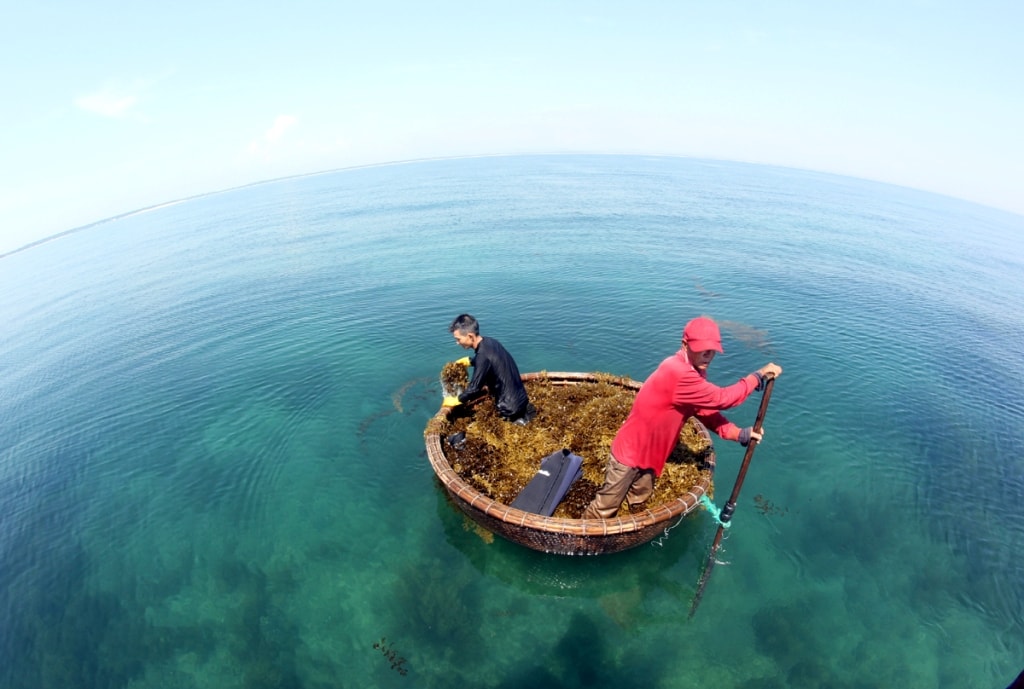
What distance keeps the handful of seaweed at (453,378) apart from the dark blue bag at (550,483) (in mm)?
3141

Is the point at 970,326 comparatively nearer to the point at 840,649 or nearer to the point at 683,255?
the point at 683,255

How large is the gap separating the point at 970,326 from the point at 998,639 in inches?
932

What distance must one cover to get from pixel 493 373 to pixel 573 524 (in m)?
3.65

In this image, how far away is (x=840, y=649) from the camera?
7.86 meters

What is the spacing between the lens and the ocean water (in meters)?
7.96

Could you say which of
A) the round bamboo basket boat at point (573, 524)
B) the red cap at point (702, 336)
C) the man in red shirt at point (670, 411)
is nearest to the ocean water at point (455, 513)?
the round bamboo basket boat at point (573, 524)

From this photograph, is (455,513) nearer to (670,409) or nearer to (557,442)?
(557,442)

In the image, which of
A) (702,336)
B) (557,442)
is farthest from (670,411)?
(557,442)

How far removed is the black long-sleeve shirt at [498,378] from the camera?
931cm

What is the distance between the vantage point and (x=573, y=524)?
756cm

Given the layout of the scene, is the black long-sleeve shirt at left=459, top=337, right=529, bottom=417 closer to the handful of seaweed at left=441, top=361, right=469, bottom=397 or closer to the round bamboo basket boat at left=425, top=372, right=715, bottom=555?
the handful of seaweed at left=441, top=361, right=469, bottom=397

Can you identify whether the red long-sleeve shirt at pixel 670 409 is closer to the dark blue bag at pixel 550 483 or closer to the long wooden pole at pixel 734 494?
the long wooden pole at pixel 734 494

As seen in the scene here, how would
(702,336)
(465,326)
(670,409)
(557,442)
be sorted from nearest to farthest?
(702,336) < (670,409) < (465,326) < (557,442)

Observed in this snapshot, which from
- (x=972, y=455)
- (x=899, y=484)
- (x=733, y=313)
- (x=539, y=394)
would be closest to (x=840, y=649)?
(x=899, y=484)
